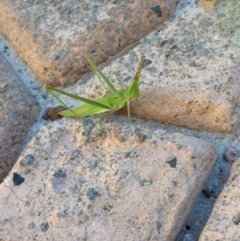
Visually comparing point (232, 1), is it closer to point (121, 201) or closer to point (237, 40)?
point (237, 40)

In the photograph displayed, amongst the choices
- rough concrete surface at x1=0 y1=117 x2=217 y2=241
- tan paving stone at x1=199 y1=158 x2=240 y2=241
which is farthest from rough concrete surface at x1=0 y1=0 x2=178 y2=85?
tan paving stone at x1=199 y1=158 x2=240 y2=241

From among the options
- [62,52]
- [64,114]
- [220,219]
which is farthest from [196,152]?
[62,52]

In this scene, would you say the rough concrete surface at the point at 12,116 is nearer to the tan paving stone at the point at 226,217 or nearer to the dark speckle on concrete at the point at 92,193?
the dark speckle on concrete at the point at 92,193

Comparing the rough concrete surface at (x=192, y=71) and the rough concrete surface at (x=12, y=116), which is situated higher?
the rough concrete surface at (x=12, y=116)

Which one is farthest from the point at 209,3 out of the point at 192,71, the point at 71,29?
the point at 71,29

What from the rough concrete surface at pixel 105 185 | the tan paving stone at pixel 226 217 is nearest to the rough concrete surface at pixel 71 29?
the rough concrete surface at pixel 105 185
